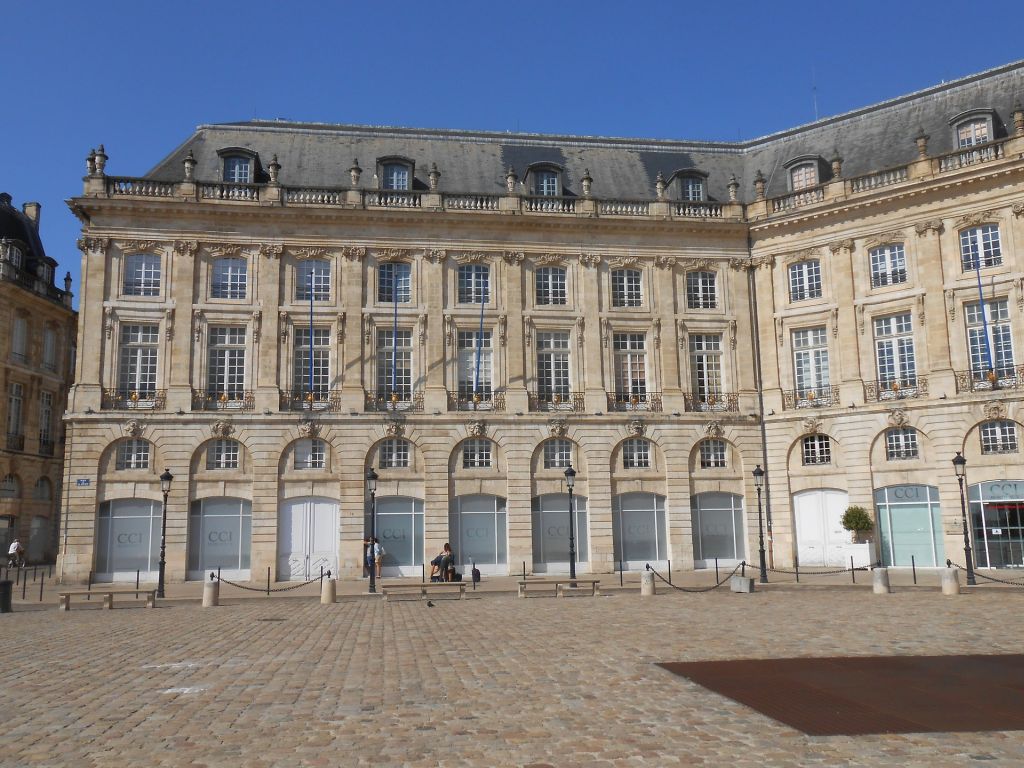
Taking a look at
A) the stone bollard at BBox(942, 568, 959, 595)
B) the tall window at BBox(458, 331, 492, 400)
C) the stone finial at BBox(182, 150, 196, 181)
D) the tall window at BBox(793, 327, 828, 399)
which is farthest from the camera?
the tall window at BBox(793, 327, 828, 399)

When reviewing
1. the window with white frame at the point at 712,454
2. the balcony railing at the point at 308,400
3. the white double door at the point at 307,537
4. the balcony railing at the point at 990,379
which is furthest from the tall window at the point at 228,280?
the balcony railing at the point at 990,379

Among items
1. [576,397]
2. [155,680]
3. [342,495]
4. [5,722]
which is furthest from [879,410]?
[5,722]

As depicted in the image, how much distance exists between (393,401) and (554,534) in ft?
25.8

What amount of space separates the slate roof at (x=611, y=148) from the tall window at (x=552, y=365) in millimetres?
6340

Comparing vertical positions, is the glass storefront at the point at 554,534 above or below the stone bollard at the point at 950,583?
above

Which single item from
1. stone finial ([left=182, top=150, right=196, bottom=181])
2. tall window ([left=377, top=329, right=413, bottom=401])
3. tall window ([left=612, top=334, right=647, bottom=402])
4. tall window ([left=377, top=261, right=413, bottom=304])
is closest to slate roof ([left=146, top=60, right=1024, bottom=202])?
stone finial ([left=182, top=150, right=196, bottom=181])

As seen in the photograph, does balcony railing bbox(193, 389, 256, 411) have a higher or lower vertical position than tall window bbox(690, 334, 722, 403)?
lower

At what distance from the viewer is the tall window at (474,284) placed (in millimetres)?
35656

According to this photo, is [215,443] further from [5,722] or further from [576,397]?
[5,722]

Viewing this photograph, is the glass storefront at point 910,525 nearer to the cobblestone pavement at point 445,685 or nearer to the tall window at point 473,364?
the cobblestone pavement at point 445,685

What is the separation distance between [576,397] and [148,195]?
17699mm

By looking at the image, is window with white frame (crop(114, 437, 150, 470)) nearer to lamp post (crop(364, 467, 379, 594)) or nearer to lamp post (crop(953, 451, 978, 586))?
lamp post (crop(364, 467, 379, 594))

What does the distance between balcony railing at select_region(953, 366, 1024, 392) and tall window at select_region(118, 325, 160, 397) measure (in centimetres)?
2878

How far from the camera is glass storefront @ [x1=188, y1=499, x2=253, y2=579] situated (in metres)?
32.4
